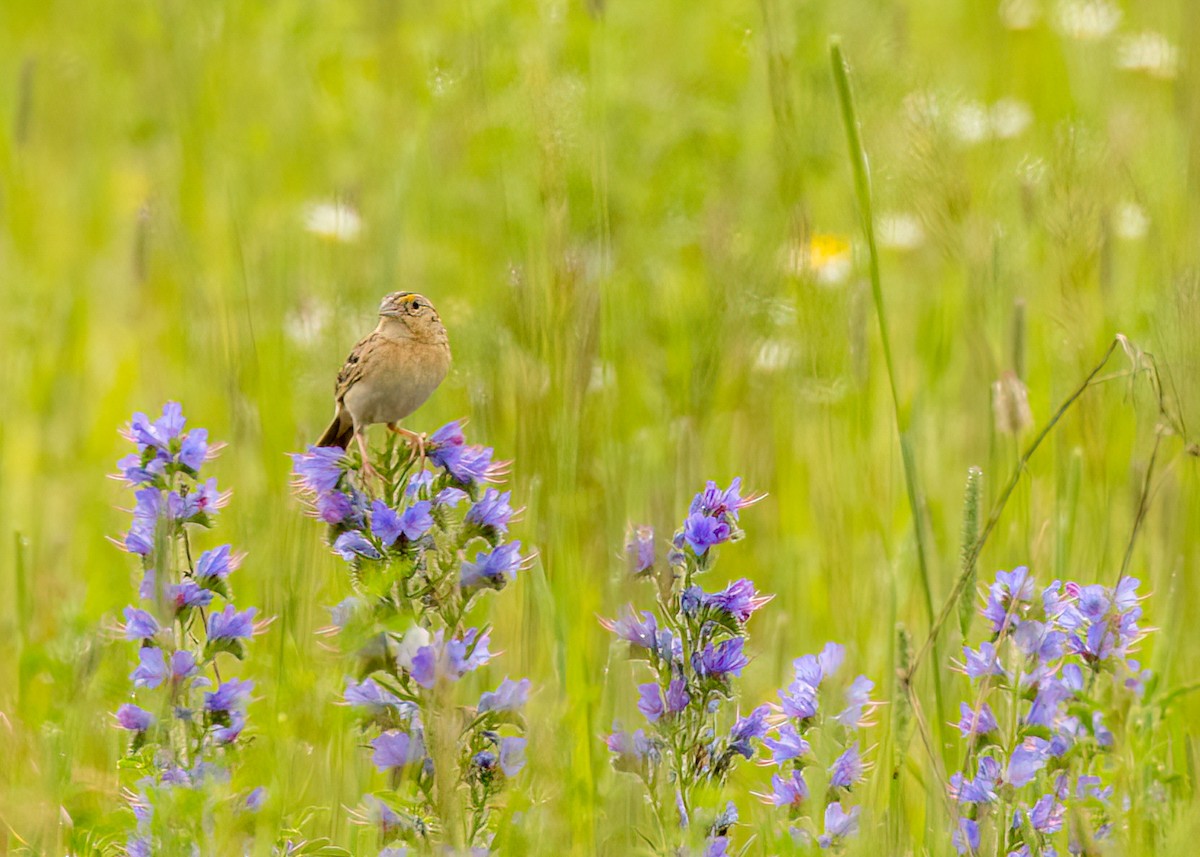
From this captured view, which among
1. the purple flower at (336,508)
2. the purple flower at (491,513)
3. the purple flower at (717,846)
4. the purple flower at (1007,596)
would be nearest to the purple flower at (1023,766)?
the purple flower at (1007,596)

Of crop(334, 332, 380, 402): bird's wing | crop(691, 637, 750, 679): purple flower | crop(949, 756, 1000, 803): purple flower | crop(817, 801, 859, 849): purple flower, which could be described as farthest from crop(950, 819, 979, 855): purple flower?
crop(334, 332, 380, 402): bird's wing

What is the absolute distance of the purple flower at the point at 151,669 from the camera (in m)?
2.32

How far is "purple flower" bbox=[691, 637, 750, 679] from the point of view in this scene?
2361 mm

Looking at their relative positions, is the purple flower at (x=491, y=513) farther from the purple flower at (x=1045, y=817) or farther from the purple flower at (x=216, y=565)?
the purple flower at (x=1045, y=817)

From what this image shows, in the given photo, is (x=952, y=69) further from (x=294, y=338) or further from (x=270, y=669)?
(x=270, y=669)

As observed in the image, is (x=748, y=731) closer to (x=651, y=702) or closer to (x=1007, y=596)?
(x=651, y=702)

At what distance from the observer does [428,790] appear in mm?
2316

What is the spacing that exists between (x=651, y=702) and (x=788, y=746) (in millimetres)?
216

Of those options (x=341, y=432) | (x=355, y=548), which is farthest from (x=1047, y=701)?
(x=341, y=432)

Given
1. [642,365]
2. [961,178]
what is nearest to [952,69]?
[642,365]

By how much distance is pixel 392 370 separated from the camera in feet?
10.5

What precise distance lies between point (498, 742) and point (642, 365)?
3.29 metres

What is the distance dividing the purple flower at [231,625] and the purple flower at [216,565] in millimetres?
54

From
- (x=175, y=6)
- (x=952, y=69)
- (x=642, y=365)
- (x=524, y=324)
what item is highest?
(x=952, y=69)
